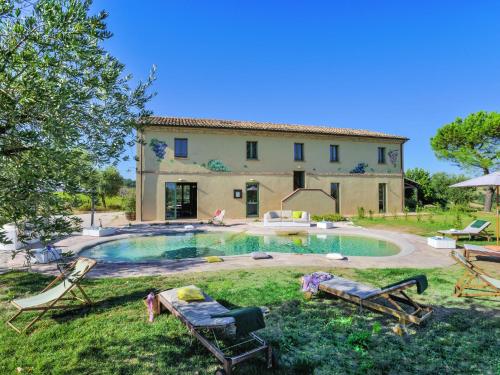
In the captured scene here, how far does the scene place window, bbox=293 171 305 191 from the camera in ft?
72.7

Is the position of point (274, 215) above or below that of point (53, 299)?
above

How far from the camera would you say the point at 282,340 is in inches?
153

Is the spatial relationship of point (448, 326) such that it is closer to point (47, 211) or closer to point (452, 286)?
point (452, 286)

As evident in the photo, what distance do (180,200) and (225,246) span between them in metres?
8.74

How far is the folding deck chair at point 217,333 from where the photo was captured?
3.23m

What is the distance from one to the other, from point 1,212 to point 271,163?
19.0 m

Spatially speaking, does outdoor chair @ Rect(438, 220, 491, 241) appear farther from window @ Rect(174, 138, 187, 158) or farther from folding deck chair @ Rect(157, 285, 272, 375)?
window @ Rect(174, 138, 187, 158)

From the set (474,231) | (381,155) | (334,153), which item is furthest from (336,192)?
(474,231)

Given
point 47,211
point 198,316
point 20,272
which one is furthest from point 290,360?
point 20,272

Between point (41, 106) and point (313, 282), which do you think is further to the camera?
point (313, 282)

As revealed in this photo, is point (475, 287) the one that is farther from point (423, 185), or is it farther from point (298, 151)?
point (423, 185)

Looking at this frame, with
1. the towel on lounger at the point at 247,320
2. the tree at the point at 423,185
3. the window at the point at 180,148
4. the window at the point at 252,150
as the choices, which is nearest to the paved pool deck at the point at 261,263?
the towel on lounger at the point at 247,320

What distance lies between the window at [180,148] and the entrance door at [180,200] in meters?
1.94

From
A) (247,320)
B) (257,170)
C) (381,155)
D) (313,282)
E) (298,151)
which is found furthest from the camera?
(381,155)
